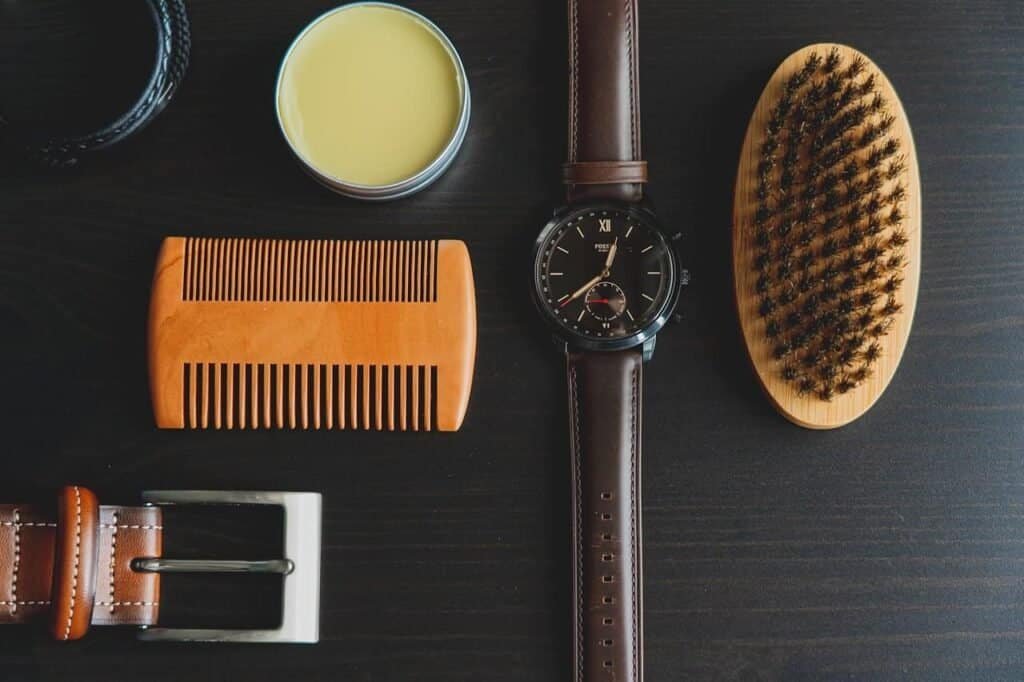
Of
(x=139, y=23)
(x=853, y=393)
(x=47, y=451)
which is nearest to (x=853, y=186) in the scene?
(x=853, y=393)

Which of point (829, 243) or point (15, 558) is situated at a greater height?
point (829, 243)

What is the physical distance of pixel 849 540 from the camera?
98 centimetres

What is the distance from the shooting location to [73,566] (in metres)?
0.90

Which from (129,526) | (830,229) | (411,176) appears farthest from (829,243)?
(129,526)

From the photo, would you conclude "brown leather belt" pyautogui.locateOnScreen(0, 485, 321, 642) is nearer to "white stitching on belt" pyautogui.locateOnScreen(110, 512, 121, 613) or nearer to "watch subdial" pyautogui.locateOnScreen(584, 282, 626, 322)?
"white stitching on belt" pyautogui.locateOnScreen(110, 512, 121, 613)

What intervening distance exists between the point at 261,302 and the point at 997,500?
892mm

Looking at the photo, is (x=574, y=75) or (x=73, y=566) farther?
(x=574, y=75)

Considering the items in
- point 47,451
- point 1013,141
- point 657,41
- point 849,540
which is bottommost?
point 849,540

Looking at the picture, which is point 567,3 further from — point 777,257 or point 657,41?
point 777,257

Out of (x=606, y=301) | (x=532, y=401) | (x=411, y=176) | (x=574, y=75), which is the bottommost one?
(x=532, y=401)

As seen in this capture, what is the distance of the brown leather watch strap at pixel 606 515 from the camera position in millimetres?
950

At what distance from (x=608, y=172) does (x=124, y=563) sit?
2.33 feet

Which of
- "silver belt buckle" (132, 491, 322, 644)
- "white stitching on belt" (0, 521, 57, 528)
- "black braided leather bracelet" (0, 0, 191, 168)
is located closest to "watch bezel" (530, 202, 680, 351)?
"silver belt buckle" (132, 491, 322, 644)

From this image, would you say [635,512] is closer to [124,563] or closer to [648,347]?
[648,347]
